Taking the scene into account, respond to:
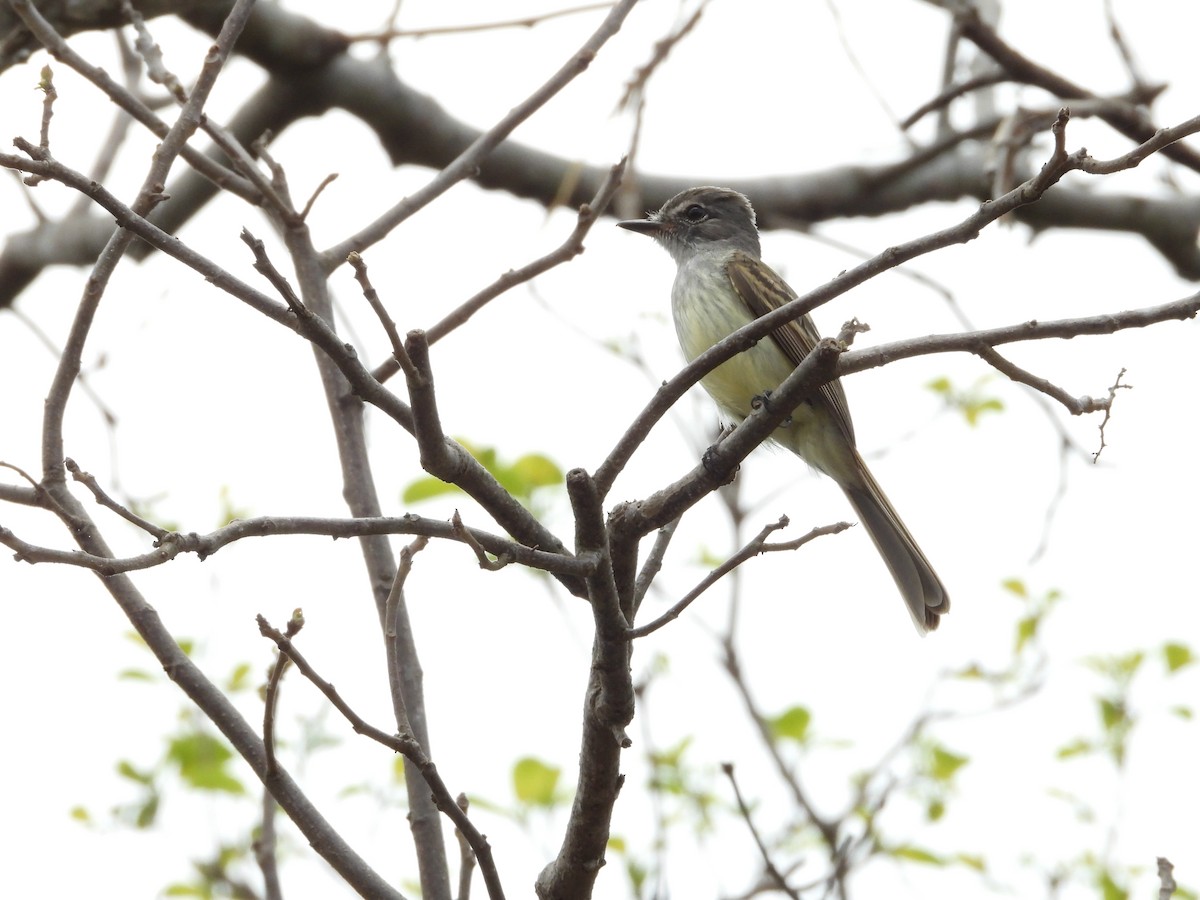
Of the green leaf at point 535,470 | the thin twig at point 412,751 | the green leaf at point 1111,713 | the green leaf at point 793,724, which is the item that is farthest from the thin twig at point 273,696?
the green leaf at point 1111,713

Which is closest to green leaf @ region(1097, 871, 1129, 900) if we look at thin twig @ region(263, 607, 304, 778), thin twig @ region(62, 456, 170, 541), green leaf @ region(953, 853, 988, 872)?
green leaf @ region(953, 853, 988, 872)

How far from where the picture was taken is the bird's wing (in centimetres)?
570

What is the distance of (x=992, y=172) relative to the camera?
16.4 ft

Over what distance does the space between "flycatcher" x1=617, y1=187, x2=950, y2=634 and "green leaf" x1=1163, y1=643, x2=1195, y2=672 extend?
6.82 feet

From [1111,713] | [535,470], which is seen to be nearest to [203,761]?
[535,470]

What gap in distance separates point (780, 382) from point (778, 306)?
36 cm

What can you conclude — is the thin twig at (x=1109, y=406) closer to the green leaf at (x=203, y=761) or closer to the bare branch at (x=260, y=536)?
the bare branch at (x=260, y=536)

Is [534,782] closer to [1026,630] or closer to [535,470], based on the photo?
[535,470]

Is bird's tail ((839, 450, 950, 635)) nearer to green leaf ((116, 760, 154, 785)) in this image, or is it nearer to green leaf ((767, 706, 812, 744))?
green leaf ((767, 706, 812, 744))

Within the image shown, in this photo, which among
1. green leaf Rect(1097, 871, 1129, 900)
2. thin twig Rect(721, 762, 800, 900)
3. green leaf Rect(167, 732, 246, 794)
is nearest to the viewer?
thin twig Rect(721, 762, 800, 900)

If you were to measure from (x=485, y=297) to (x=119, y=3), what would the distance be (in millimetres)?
1889

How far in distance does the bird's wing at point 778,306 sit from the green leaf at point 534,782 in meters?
1.89

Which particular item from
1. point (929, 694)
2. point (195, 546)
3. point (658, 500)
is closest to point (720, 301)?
point (929, 694)

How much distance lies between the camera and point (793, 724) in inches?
263
